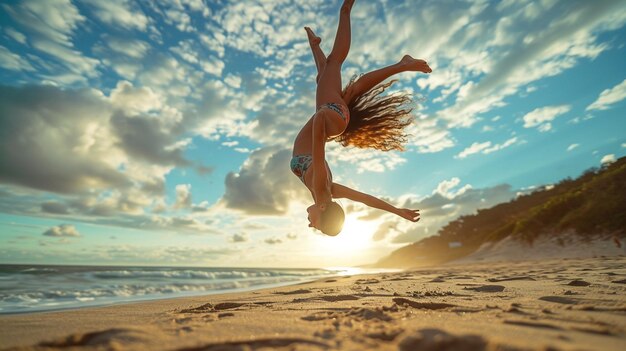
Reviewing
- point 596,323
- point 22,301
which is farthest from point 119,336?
point 22,301

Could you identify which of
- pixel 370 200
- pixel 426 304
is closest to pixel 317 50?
pixel 370 200

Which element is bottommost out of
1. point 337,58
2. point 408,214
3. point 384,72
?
point 408,214

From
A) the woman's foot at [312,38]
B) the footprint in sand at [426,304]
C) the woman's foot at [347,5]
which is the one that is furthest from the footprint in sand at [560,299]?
the woman's foot at [312,38]

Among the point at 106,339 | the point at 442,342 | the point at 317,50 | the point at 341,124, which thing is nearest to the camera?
the point at 442,342

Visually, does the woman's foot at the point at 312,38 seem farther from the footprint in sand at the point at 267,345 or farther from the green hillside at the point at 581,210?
the green hillside at the point at 581,210

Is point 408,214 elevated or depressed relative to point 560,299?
elevated

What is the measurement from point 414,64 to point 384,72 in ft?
1.13

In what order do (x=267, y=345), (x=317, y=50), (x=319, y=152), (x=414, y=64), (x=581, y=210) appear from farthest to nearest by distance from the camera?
(x=581, y=210) < (x=317, y=50) < (x=414, y=64) < (x=319, y=152) < (x=267, y=345)

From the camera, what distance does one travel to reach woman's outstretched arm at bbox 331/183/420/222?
391 centimetres

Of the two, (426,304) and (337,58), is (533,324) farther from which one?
(337,58)

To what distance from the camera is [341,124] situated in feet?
11.6

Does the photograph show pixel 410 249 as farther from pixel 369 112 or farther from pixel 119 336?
pixel 119 336

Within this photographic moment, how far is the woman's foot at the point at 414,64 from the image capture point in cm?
389

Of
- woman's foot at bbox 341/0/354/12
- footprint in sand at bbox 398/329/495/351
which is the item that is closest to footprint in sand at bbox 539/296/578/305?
footprint in sand at bbox 398/329/495/351
